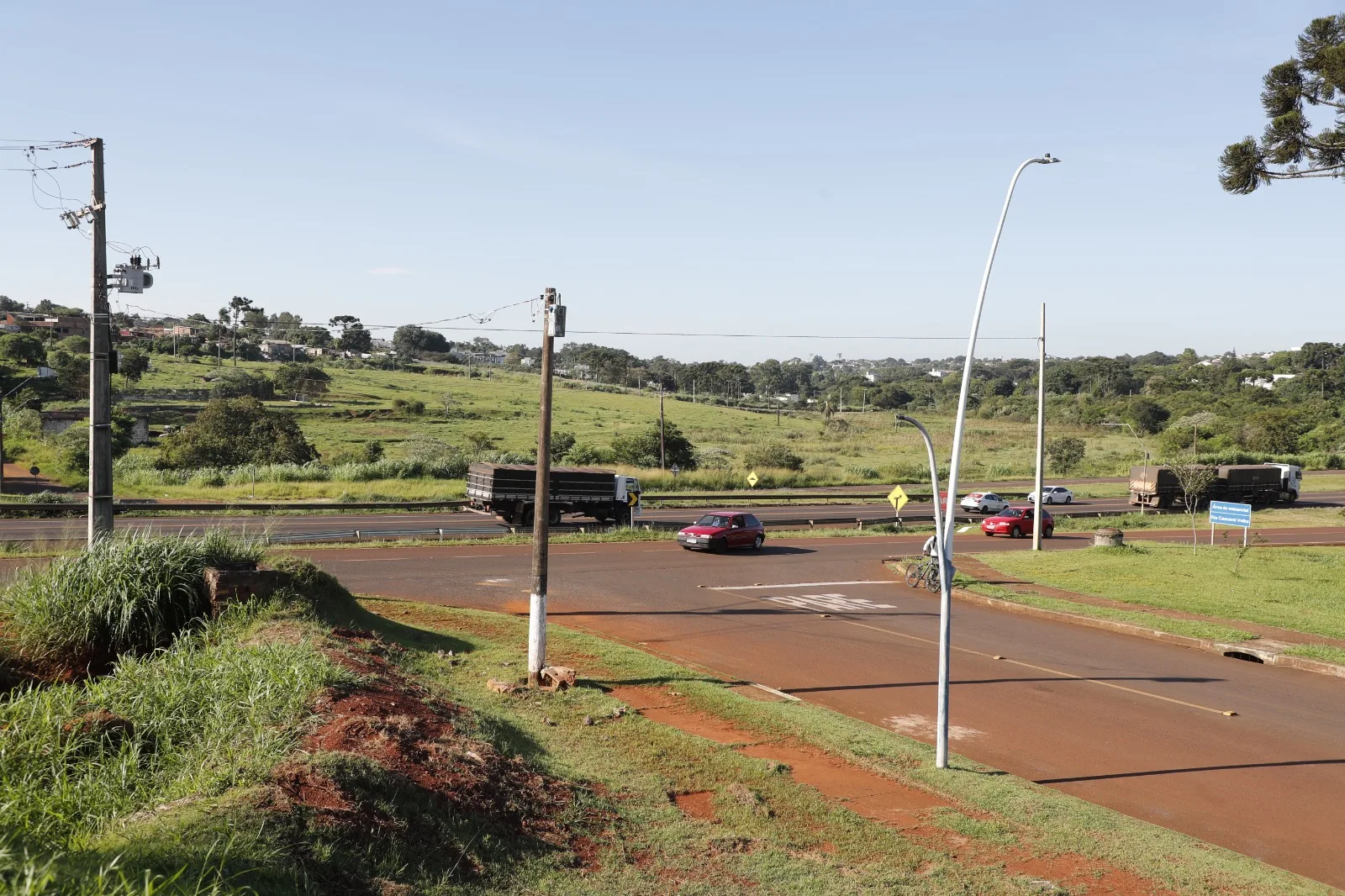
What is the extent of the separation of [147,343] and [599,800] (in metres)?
122

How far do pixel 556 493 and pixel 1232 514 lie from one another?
23175 mm

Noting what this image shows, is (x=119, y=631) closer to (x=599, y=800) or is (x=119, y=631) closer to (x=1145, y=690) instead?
(x=599, y=800)

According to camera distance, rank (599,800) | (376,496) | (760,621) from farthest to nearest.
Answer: (376,496)
(760,621)
(599,800)

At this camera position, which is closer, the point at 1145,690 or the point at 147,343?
the point at 1145,690

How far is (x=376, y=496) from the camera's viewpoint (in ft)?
147

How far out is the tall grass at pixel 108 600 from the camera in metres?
12.0

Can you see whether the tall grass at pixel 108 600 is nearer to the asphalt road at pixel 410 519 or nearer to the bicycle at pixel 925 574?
the asphalt road at pixel 410 519

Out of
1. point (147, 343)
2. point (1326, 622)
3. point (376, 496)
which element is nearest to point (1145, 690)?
point (1326, 622)

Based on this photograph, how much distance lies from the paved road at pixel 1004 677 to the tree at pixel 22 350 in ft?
268

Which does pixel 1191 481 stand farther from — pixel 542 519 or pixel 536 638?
pixel 536 638

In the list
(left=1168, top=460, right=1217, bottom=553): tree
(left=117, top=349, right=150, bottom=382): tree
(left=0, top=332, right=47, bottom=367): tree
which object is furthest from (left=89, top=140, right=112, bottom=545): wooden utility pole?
(left=0, top=332, right=47, bottom=367): tree

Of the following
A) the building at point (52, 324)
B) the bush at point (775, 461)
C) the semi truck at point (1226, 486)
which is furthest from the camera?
the building at point (52, 324)

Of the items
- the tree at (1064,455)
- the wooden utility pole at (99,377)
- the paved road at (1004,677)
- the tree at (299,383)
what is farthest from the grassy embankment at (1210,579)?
the tree at (299,383)

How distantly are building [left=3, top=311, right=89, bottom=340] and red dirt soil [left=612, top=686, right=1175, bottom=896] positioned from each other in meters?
126
